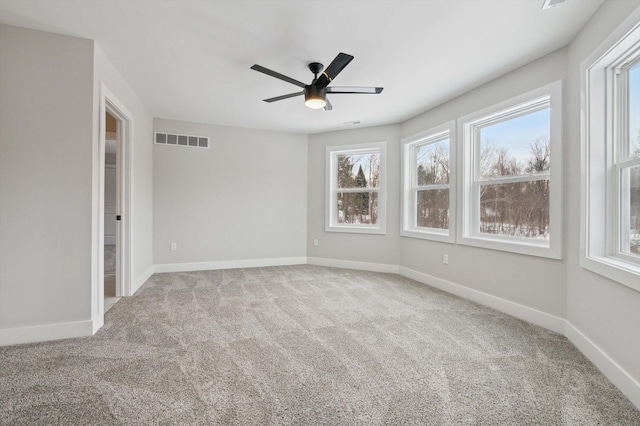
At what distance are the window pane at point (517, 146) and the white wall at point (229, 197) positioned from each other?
10.5ft

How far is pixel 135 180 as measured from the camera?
3963 mm

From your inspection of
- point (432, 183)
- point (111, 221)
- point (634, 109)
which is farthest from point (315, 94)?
point (111, 221)

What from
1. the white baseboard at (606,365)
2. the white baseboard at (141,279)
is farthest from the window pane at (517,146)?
the white baseboard at (141,279)

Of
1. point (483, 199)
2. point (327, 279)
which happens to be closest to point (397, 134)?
point (483, 199)

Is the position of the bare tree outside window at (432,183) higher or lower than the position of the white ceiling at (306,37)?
lower

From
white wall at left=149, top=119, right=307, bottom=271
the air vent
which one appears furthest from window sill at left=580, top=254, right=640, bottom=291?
the air vent

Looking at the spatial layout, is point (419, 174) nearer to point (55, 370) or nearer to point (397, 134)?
point (397, 134)

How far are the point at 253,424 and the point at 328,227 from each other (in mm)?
4184

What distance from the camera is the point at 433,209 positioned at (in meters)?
4.46

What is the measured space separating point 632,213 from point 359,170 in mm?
3786

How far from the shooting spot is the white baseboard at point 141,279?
381 centimetres

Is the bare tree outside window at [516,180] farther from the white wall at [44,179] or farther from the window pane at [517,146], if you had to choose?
the white wall at [44,179]

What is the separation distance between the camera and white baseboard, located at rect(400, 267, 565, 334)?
275 centimetres

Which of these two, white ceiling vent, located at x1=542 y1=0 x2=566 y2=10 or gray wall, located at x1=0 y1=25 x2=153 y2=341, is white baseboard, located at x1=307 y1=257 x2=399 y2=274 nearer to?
gray wall, located at x1=0 y1=25 x2=153 y2=341
